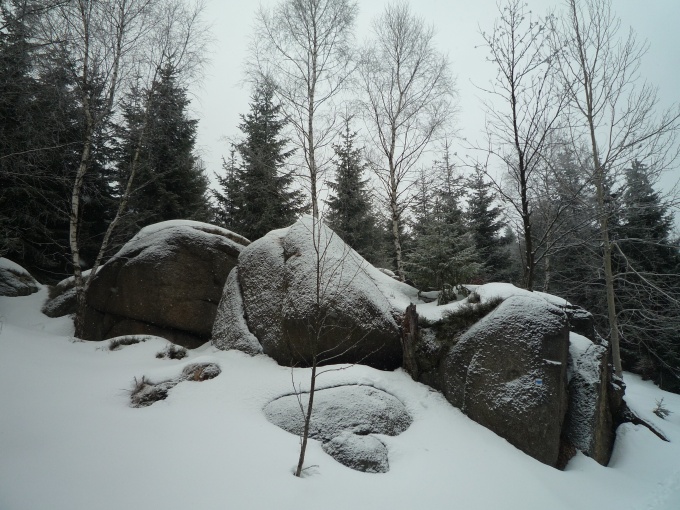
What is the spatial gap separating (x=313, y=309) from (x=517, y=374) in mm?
3335

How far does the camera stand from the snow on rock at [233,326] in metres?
6.31

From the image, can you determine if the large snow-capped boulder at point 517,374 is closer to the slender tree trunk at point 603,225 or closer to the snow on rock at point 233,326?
the snow on rock at point 233,326

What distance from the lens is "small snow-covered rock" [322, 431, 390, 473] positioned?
364 cm

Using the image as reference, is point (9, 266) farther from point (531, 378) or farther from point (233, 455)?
point (531, 378)

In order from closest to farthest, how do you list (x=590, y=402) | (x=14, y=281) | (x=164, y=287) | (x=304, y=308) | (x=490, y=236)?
1. (x=590, y=402)
2. (x=304, y=308)
3. (x=164, y=287)
4. (x=14, y=281)
5. (x=490, y=236)

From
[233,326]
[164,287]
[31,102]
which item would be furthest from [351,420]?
[31,102]

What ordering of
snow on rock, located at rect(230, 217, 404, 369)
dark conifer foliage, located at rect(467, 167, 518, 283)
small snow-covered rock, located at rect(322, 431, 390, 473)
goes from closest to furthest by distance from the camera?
small snow-covered rock, located at rect(322, 431, 390, 473)
snow on rock, located at rect(230, 217, 404, 369)
dark conifer foliage, located at rect(467, 167, 518, 283)

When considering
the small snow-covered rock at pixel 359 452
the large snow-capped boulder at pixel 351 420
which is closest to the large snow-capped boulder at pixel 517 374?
the large snow-capped boulder at pixel 351 420

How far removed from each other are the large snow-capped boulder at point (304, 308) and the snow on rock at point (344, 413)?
0.63m

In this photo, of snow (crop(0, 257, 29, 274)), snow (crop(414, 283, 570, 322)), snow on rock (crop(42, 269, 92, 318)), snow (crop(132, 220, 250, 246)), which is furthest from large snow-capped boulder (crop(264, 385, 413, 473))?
snow (crop(0, 257, 29, 274))

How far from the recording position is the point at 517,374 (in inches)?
185

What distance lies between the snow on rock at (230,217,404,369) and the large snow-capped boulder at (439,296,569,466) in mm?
1345

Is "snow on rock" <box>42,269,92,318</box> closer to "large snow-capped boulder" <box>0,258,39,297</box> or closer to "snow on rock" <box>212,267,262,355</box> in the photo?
"large snow-capped boulder" <box>0,258,39,297</box>

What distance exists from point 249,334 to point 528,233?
5.94 meters
